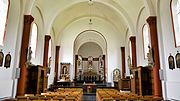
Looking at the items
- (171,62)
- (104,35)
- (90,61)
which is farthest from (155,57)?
(90,61)

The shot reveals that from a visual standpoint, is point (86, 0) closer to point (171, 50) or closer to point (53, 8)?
point (53, 8)

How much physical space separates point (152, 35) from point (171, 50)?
162cm

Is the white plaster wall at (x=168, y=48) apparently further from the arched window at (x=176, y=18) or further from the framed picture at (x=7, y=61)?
the framed picture at (x=7, y=61)

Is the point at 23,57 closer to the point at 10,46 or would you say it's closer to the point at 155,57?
the point at 10,46

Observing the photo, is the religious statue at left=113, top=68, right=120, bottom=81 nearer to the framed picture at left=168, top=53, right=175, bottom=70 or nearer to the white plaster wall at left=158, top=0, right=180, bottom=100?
the white plaster wall at left=158, top=0, right=180, bottom=100

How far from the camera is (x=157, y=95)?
8.84 metres

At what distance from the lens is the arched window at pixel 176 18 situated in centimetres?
795

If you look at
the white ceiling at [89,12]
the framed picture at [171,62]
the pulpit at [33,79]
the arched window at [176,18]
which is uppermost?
the white ceiling at [89,12]

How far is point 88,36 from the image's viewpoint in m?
24.9

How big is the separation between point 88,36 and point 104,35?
5.01 meters

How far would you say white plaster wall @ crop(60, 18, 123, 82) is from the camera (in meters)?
19.1

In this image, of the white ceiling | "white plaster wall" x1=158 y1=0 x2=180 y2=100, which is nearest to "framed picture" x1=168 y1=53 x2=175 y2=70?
"white plaster wall" x1=158 y1=0 x2=180 y2=100

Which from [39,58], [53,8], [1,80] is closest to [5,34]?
[1,80]

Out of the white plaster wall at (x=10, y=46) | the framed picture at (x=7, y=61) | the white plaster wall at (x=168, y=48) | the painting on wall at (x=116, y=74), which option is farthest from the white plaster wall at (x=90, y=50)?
the framed picture at (x=7, y=61)
